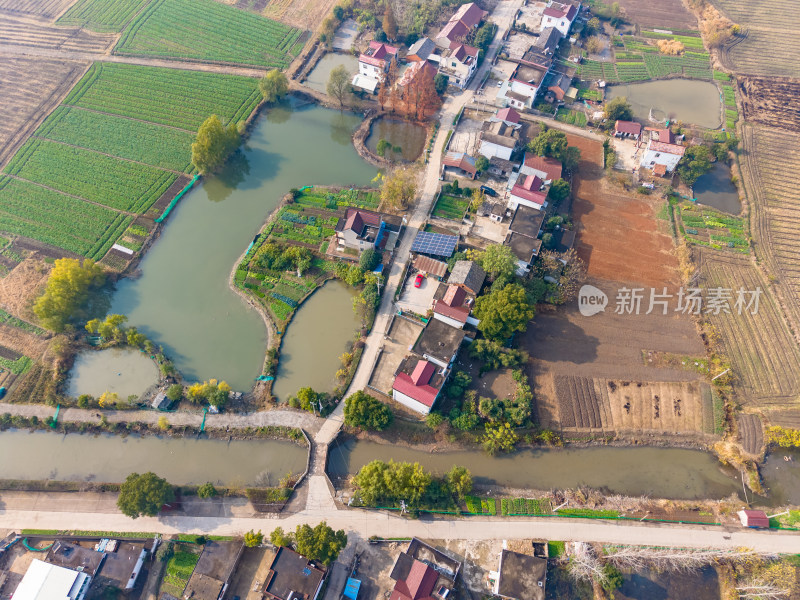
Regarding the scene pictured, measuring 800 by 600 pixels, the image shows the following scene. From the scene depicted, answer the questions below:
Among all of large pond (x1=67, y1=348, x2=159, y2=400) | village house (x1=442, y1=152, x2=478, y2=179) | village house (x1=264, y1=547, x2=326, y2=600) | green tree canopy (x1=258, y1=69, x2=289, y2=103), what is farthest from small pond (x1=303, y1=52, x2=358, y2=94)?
village house (x1=264, y1=547, x2=326, y2=600)

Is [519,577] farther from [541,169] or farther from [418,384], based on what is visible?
[541,169]

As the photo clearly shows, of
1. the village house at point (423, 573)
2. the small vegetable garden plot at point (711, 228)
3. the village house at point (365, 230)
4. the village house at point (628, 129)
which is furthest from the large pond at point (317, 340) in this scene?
the village house at point (628, 129)

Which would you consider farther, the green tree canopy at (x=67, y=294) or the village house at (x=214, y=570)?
the green tree canopy at (x=67, y=294)

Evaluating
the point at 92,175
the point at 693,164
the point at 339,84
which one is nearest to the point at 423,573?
the point at 693,164

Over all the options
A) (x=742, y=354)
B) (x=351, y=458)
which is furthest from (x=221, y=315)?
(x=742, y=354)

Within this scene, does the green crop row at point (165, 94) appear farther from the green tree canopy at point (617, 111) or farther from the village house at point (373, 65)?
the green tree canopy at point (617, 111)

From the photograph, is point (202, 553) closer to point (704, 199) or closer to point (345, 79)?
point (345, 79)
